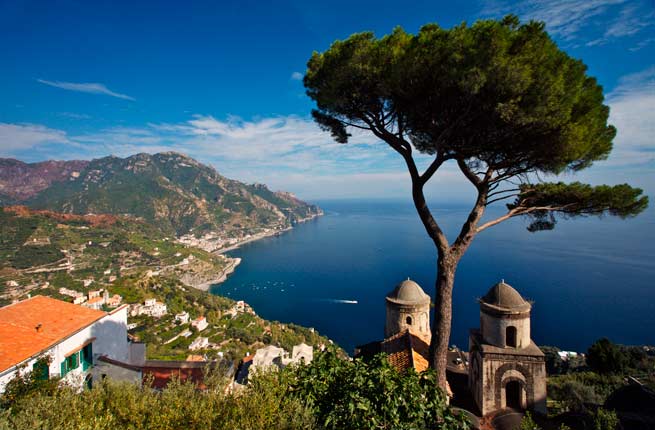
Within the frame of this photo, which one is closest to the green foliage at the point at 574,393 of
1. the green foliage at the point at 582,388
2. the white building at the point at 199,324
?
the green foliage at the point at 582,388

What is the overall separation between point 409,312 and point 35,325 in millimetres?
10875

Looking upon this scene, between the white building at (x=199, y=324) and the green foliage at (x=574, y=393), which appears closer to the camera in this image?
the green foliage at (x=574, y=393)

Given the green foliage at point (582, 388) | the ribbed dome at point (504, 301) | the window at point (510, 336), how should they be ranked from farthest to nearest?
the green foliage at point (582, 388) → the window at point (510, 336) → the ribbed dome at point (504, 301)

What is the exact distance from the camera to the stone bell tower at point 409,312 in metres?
11.3

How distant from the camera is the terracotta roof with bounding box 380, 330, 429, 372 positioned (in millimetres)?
8875

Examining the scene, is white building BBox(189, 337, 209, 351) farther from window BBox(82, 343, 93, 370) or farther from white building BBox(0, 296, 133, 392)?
window BBox(82, 343, 93, 370)

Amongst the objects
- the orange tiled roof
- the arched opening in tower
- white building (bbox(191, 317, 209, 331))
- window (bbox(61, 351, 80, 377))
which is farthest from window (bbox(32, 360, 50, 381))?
white building (bbox(191, 317, 209, 331))

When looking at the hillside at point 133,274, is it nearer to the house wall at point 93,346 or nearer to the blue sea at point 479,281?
the blue sea at point 479,281

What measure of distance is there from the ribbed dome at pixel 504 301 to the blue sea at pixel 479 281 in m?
38.1

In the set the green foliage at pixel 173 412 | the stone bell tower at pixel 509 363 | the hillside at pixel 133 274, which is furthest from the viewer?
the hillside at pixel 133 274

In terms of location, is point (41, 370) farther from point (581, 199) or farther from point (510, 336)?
point (581, 199)

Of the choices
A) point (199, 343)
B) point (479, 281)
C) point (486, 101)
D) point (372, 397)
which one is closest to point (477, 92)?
point (486, 101)

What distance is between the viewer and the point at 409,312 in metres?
11.3

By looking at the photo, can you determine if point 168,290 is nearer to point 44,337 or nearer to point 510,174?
point 44,337
